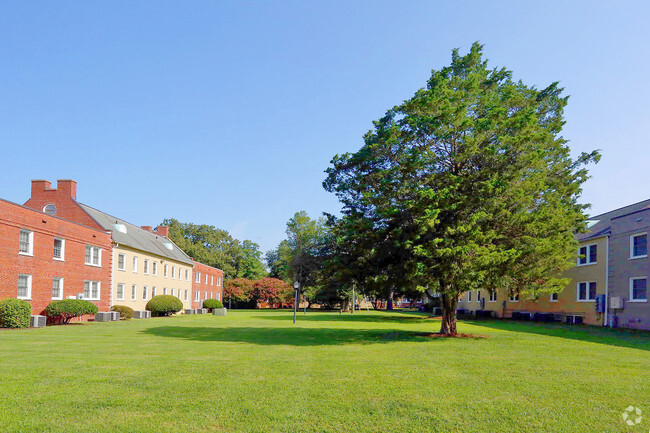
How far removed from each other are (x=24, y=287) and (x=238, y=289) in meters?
46.0

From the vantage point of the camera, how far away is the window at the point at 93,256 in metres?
33.6

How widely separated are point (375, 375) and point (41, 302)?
2445cm

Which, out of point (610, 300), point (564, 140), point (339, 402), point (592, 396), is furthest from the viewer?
point (610, 300)

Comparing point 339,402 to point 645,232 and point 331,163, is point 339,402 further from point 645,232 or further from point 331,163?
point 645,232

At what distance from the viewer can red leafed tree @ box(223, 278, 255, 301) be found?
2837 inches

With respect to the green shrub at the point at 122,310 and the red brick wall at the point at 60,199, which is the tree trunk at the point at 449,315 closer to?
the green shrub at the point at 122,310

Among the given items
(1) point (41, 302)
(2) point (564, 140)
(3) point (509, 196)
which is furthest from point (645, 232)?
(1) point (41, 302)

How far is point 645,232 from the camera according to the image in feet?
87.8

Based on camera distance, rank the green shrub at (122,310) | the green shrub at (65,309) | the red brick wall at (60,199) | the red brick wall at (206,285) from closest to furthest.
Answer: the green shrub at (65,309), the green shrub at (122,310), the red brick wall at (60,199), the red brick wall at (206,285)

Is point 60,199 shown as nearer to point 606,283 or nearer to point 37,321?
point 37,321

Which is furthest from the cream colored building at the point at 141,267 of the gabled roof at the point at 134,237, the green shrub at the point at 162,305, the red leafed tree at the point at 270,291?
the red leafed tree at the point at 270,291

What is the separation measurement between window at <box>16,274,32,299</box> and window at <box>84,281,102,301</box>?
6.02m

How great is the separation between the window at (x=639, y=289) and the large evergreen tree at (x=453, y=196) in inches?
360

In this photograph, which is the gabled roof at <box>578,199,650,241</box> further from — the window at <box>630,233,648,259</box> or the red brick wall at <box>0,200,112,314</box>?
the red brick wall at <box>0,200,112,314</box>
